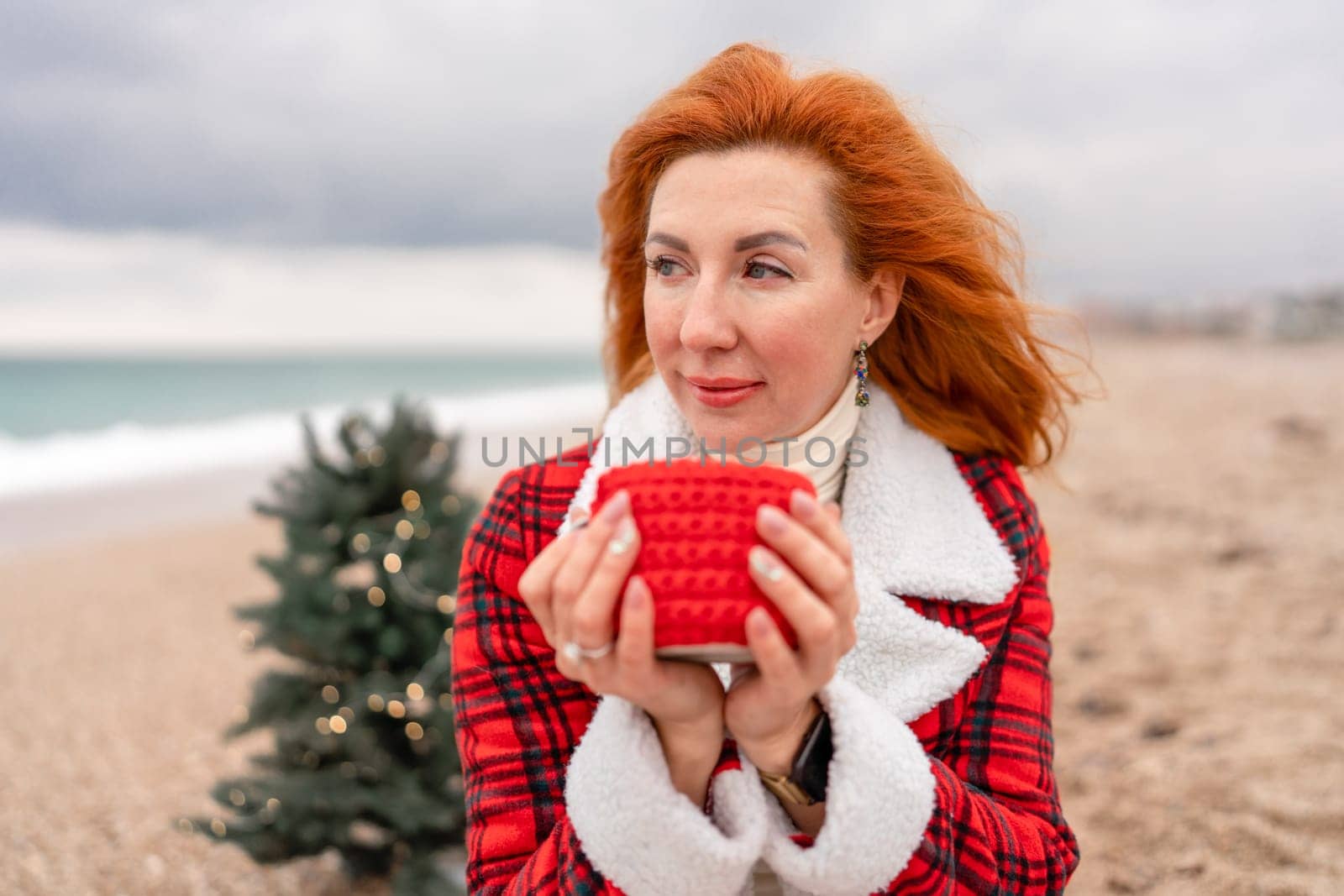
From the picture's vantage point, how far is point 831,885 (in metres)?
1.48

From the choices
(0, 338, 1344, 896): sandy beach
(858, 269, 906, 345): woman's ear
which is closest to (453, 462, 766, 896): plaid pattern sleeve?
(858, 269, 906, 345): woman's ear

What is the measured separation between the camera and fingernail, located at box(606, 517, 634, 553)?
1.24m

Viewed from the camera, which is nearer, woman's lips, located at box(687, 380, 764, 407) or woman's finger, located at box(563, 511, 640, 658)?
woman's finger, located at box(563, 511, 640, 658)

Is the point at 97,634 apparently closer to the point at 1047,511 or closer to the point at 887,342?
the point at 887,342

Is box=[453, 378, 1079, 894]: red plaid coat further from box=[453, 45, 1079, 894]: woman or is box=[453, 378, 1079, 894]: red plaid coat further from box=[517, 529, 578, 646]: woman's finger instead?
box=[517, 529, 578, 646]: woman's finger

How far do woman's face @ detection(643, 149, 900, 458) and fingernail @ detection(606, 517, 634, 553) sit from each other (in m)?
0.60

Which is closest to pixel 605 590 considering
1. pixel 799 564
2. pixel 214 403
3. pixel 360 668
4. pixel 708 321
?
pixel 799 564

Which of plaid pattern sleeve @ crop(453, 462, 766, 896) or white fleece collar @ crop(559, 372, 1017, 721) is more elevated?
white fleece collar @ crop(559, 372, 1017, 721)

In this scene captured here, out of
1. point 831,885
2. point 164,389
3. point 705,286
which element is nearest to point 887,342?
point 705,286

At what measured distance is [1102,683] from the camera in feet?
16.2

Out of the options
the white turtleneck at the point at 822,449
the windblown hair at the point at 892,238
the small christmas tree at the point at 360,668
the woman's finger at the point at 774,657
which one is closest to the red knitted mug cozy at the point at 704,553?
the woman's finger at the point at 774,657

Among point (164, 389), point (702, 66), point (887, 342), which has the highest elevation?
point (702, 66)

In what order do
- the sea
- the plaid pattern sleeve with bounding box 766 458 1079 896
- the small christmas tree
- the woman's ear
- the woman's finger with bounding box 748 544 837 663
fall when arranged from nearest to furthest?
the woman's finger with bounding box 748 544 837 663, the plaid pattern sleeve with bounding box 766 458 1079 896, the woman's ear, the small christmas tree, the sea

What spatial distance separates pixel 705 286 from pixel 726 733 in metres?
0.79
